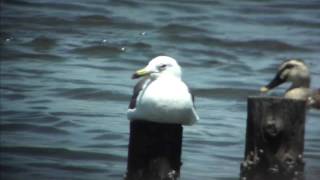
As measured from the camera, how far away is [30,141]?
11.9m

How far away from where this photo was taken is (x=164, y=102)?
9062mm

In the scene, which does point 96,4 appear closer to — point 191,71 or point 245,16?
point 245,16

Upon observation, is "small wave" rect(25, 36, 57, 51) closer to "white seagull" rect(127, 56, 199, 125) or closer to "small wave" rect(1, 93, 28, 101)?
"small wave" rect(1, 93, 28, 101)

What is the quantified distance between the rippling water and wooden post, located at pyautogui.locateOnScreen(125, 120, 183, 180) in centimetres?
113

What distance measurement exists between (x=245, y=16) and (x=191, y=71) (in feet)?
18.2

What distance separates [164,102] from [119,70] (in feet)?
24.8


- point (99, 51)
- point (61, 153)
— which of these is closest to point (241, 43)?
point (99, 51)

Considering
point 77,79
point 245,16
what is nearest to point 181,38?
point 245,16

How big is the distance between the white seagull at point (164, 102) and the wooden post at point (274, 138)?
20.0 inches

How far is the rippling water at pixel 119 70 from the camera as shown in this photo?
37.0ft

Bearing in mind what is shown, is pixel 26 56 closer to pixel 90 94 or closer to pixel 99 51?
pixel 99 51

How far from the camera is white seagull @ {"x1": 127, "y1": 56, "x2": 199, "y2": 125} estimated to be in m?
9.03

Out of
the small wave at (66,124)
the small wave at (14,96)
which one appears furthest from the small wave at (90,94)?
the small wave at (66,124)

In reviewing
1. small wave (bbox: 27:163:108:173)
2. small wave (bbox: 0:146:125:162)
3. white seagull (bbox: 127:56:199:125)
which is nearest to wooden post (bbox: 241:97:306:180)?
white seagull (bbox: 127:56:199:125)
